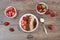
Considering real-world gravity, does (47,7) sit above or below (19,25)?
above

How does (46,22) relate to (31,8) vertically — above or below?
below

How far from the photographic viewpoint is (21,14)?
4.79 ft

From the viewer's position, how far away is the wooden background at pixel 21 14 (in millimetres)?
1372

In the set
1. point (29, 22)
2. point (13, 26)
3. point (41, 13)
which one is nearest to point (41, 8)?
point (41, 13)

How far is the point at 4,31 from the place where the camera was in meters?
1.38

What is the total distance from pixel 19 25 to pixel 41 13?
0.76 ft

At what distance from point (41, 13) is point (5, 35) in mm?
378

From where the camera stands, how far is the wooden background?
54.0 inches

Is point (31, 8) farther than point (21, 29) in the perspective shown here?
Yes

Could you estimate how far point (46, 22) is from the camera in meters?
1.43

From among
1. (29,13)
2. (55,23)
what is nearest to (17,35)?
(29,13)

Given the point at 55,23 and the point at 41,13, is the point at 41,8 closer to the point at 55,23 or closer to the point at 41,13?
the point at 41,13

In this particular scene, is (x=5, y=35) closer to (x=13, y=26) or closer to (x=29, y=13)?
(x=13, y=26)

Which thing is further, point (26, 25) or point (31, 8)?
point (31, 8)
